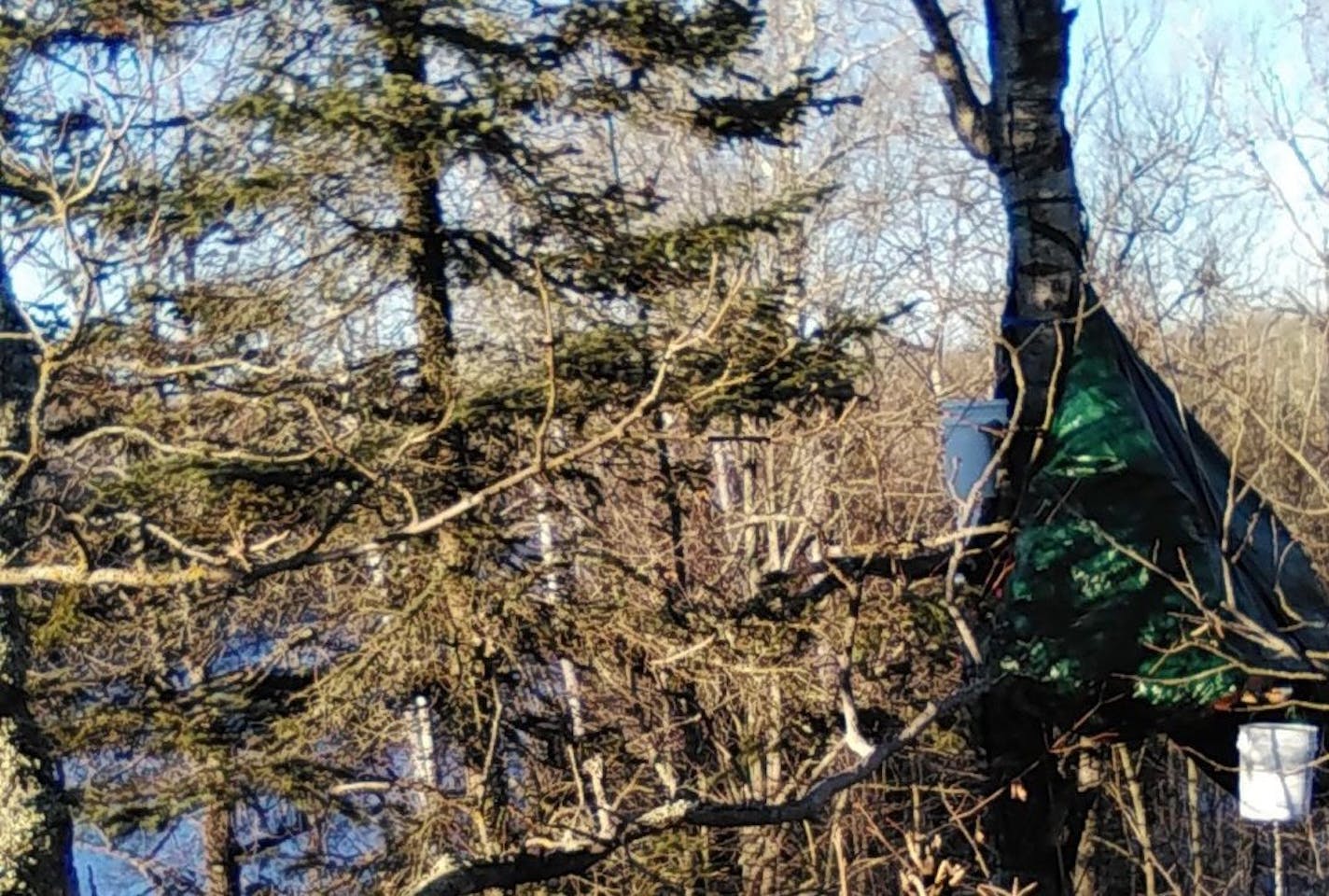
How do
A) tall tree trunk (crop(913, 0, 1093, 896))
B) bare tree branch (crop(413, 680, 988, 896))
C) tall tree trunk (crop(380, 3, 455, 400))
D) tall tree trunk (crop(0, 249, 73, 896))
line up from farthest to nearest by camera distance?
tall tree trunk (crop(380, 3, 455, 400)) < tall tree trunk (crop(913, 0, 1093, 896)) < tall tree trunk (crop(0, 249, 73, 896)) < bare tree branch (crop(413, 680, 988, 896))

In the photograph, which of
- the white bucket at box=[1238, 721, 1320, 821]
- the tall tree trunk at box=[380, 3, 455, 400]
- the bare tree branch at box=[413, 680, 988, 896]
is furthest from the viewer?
the tall tree trunk at box=[380, 3, 455, 400]

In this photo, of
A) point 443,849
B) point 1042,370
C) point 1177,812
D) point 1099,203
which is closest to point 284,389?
point 443,849

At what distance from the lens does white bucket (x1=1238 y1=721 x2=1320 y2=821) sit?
4.54 meters

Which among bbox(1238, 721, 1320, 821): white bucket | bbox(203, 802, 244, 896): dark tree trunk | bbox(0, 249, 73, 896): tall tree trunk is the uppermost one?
bbox(0, 249, 73, 896): tall tree trunk

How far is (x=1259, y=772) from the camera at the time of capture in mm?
4605

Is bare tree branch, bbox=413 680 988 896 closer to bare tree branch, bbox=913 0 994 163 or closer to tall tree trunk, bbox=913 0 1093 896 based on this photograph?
tall tree trunk, bbox=913 0 1093 896

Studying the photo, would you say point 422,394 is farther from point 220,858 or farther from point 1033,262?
point 220,858

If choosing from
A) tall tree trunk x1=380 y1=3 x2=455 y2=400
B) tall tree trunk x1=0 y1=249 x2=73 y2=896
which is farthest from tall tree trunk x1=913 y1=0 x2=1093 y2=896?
tall tree trunk x1=0 y1=249 x2=73 y2=896

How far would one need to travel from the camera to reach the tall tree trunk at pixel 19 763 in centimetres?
427

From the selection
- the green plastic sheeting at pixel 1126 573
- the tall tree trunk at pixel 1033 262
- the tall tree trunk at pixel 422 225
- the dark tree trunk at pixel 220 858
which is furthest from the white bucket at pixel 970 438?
the dark tree trunk at pixel 220 858

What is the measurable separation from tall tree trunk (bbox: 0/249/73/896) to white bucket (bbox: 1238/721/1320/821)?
3.79 metres

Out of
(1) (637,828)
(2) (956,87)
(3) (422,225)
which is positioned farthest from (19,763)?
(2) (956,87)

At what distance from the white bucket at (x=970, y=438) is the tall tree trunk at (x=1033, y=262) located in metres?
0.09

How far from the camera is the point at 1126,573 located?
4820mm
